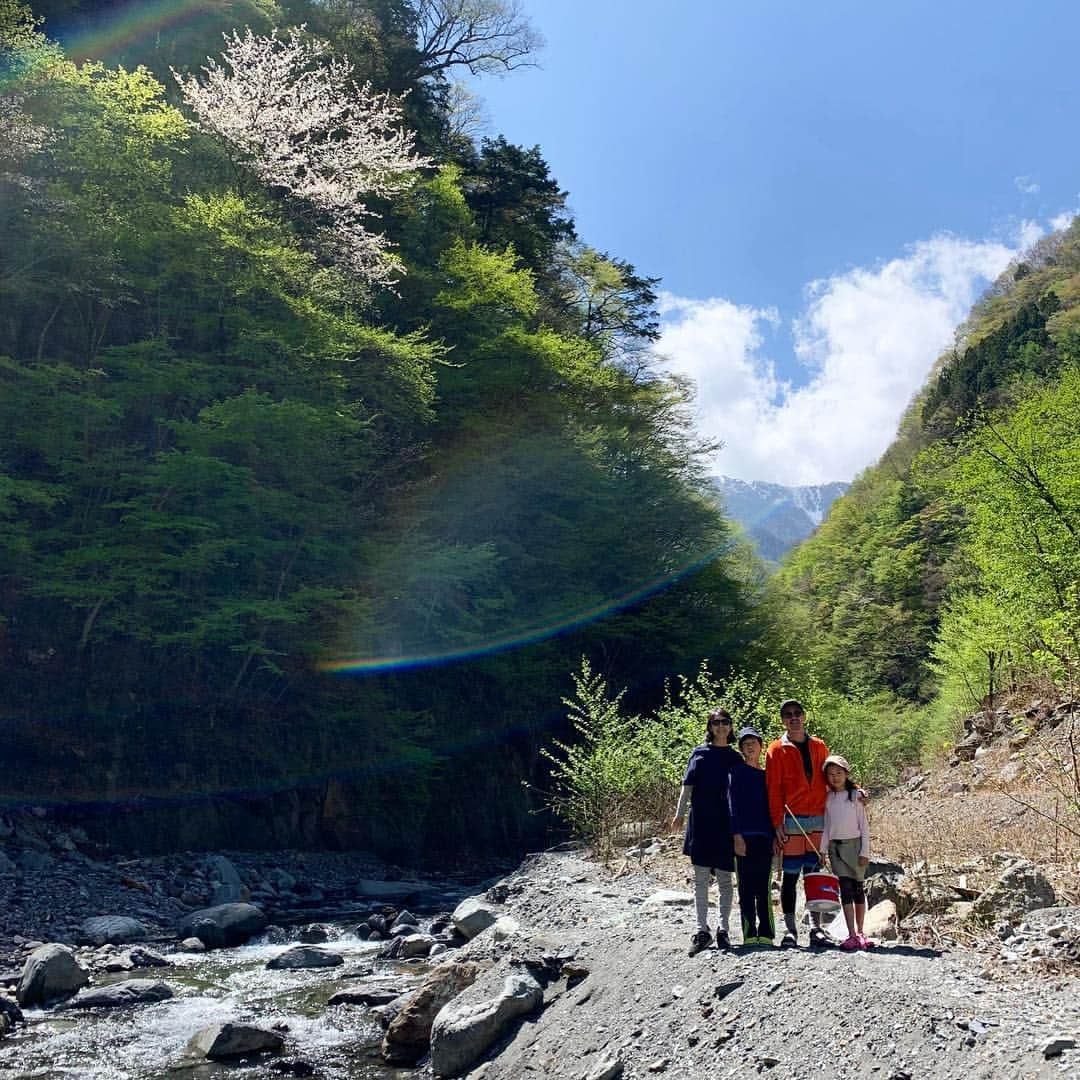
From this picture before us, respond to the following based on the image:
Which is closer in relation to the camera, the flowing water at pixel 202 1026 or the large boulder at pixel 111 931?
the flowing water at pixel 202 1026

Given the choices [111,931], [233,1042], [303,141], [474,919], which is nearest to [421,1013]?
[233,1042]

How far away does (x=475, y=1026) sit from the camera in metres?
6.38

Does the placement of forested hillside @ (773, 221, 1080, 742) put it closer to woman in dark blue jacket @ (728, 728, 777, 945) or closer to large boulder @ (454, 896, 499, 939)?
woman in dark blue jacket @ (728, 728, 777, 945)

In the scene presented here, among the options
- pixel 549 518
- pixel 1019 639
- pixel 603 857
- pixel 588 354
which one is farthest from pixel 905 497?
pixel 603 857

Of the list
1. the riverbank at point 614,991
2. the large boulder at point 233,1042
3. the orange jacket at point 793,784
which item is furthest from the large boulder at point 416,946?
the orange jacket at point 793,784

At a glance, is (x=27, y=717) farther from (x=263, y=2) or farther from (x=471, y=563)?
(x=263, y=2)

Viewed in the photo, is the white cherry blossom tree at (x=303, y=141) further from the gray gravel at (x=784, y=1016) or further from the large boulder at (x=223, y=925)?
the gray gravel at (x=784, y=1016)

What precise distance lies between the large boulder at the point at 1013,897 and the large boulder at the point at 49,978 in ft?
26.7

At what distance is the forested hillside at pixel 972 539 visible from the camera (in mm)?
17984

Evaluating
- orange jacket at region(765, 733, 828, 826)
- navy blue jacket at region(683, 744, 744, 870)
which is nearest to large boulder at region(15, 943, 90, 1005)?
navy blue jacket at region(683, 744, 744, 870)

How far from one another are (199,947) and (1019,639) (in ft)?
51.7

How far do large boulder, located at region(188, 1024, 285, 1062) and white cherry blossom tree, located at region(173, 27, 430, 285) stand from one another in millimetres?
19181

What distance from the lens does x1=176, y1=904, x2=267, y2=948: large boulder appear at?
37.5 ft

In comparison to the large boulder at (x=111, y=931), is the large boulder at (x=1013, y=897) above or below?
above
